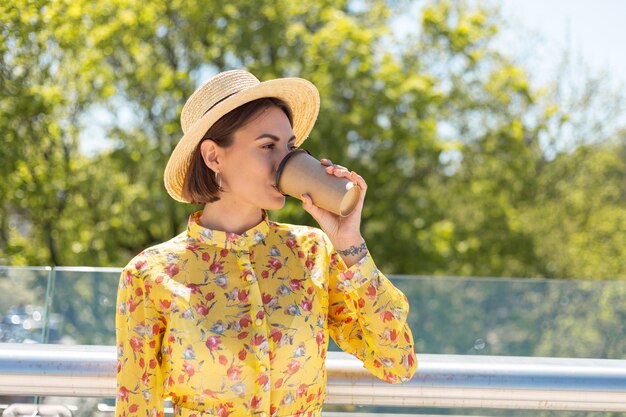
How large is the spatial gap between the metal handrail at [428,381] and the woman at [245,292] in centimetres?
10

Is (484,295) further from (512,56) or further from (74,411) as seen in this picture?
(512,56)

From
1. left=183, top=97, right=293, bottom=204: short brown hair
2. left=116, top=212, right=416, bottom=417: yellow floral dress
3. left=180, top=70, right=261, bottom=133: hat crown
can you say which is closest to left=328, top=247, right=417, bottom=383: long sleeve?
left=116, top=212, right=416, bottom=417: yellow floral dress

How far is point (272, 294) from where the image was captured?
176 cm

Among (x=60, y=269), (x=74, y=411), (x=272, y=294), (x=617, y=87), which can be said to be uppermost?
(x=617, y=87)

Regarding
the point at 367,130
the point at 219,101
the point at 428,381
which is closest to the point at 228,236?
the point at 219,101

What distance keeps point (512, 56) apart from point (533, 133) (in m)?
1.40

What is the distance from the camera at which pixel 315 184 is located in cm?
158

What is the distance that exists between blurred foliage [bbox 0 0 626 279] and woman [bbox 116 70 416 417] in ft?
22.7

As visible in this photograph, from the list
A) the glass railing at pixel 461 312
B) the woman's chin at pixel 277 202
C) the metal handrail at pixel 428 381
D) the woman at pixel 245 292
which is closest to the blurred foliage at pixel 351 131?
the glass railing at pixel 461 312

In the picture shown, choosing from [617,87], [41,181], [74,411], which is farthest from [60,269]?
[617,87]

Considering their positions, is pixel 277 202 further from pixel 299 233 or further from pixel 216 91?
pixel 216 91

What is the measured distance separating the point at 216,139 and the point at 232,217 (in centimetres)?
16

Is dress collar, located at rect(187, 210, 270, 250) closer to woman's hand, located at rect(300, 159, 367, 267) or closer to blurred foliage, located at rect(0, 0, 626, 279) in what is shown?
woman's hand, located at rect(300, 159, 367, 267)

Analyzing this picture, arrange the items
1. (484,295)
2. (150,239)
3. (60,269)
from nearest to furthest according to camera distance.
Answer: (60,269)
(484,295)
(150,239)
